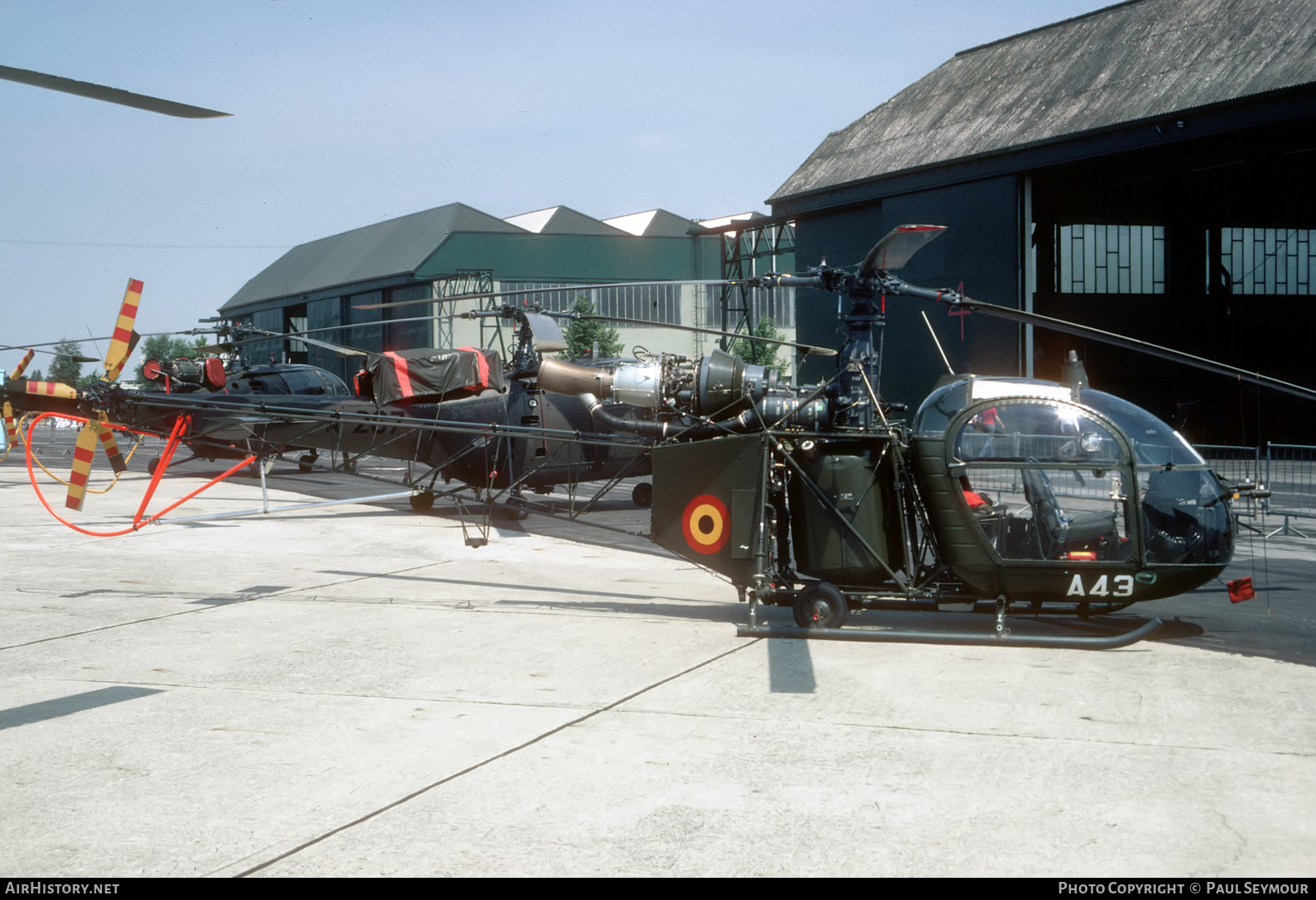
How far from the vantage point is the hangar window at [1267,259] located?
39.5m

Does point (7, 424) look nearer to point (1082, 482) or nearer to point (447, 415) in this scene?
point (447, 415)

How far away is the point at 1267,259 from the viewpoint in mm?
40031

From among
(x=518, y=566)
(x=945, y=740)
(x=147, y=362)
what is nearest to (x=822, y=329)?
(x=147, y=362)

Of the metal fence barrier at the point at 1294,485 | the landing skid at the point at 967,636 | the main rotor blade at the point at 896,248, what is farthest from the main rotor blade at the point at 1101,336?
the metal fence barrier at the point at 1294,485

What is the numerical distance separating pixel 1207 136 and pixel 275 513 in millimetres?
21492

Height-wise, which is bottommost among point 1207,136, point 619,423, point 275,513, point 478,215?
point 275,513

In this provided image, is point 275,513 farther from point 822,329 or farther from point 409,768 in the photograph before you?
point 822,329

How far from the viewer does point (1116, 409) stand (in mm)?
8055

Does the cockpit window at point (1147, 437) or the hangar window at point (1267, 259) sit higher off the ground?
the hangar window at point (1267, 259)

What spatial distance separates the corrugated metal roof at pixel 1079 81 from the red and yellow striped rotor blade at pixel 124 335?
21986 mm

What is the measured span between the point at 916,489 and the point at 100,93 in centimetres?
620

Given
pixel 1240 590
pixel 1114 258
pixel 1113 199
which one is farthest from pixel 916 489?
pixel 1114 258
